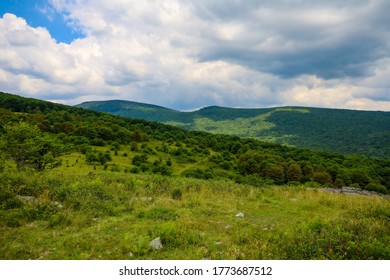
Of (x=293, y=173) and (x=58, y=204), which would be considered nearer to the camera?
(x=58, y=204)

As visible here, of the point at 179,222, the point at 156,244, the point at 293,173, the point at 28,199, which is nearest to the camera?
the point at 156,244

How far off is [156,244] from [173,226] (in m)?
1.16

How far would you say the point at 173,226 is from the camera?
9656 mm

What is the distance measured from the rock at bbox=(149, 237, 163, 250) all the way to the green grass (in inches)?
5.5

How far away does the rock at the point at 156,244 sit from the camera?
849 cm

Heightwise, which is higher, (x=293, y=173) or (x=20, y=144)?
(x=20, y=144)

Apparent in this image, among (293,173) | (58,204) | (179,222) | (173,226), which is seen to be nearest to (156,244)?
(173,226)

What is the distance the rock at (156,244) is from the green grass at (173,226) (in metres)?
0.14

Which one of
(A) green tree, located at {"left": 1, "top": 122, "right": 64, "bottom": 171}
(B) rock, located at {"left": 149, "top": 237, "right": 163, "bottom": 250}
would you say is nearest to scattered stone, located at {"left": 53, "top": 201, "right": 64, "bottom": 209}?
(B) rock, located at {"left": 149, "top": 237, "right": 163, "bottom": 250}

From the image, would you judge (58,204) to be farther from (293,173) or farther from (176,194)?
(293,173)

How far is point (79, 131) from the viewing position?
78938 mm

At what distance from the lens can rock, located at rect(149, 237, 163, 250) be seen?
8.49 meters

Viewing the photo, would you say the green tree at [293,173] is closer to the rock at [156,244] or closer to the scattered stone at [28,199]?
the scattered stone at [28,199]
